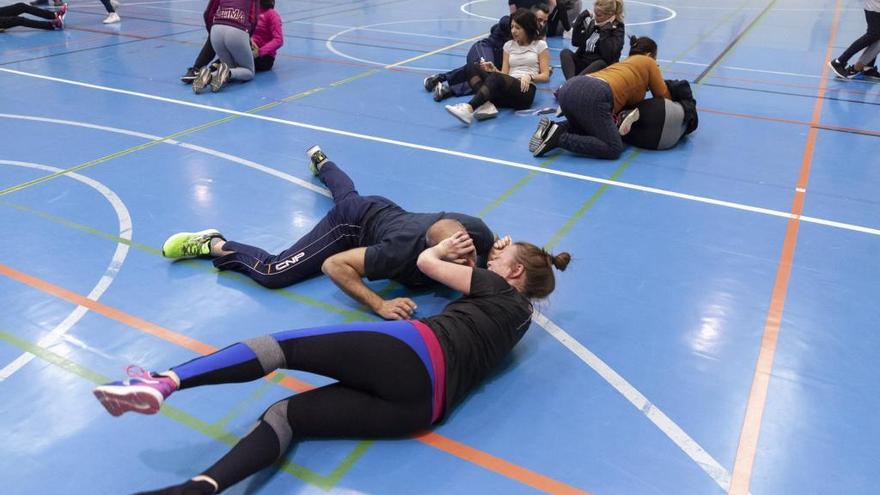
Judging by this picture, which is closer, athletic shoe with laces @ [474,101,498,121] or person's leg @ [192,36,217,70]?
athletic shoe with laces @ [474,101,498,121]

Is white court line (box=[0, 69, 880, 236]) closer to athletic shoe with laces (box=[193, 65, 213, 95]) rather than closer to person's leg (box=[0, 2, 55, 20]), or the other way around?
athletic shoe with laces (box=[193, 65, 213, 95])

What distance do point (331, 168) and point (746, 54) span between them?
774 centimetres

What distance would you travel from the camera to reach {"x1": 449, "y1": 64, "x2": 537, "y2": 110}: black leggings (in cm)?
661

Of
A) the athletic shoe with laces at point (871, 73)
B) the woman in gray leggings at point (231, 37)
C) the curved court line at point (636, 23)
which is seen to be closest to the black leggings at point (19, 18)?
the woman in gray leggings at point (231, 37)

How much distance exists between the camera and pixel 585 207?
15.2ft

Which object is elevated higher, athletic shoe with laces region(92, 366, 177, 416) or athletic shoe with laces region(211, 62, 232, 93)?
athletic shoe with laces region(211, 62, 232, 93)

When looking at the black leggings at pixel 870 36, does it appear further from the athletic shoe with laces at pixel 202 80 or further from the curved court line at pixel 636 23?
the athletic shoe with laces at pixel 202 80

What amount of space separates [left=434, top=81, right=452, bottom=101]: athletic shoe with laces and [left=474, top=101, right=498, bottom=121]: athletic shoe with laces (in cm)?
67

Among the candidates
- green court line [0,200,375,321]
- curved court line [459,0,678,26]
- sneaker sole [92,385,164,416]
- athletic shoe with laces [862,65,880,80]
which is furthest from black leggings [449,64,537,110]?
curved court line [459,0,678,26]

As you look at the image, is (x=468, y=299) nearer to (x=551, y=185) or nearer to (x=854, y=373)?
(x=854, y=373)

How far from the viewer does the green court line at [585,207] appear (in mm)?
4164

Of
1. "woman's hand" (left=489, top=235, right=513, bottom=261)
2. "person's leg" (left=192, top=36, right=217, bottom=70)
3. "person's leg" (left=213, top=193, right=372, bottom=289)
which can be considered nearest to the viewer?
"woman's hand" (left=489, top=235, right=513, bottom=261)

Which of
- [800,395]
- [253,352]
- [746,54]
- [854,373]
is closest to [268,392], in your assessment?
[253,352]

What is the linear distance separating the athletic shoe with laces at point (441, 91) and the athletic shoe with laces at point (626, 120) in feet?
7.32
